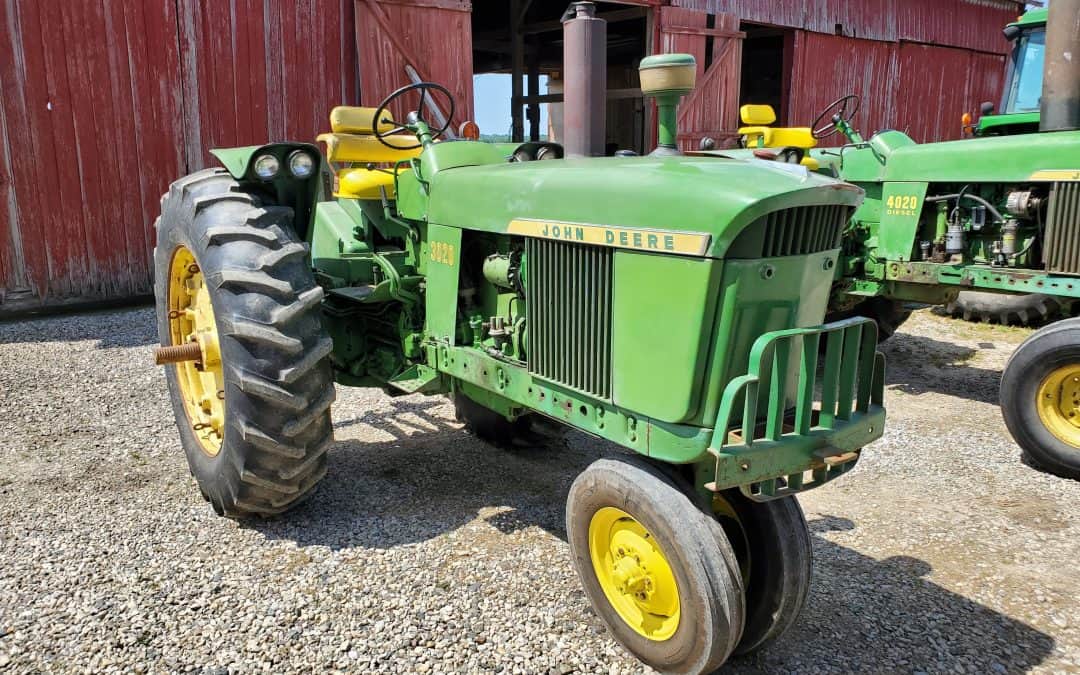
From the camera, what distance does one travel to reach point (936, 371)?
6145 mm

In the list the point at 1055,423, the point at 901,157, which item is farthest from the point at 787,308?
the point at 901,157

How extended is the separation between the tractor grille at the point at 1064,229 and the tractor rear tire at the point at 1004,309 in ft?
6.38

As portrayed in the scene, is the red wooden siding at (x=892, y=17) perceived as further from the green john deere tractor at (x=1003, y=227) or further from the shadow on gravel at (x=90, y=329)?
the shadow on gravel at (x=90, y=329)

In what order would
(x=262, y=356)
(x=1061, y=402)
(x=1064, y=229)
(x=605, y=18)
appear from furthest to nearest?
(x=605, y=18), (x=1064, y=229), (x=1061, y=402), (x=262, y=356)

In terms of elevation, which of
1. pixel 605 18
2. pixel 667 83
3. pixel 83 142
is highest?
pixel 605 18

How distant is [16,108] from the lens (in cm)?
682

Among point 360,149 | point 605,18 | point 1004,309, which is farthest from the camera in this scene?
point 605,18

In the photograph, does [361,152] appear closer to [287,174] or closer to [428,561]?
[287,174]

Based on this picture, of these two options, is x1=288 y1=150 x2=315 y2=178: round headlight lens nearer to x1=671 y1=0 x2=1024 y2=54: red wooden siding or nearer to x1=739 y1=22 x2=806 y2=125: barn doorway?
x1=671 y1=0 x2=1024 y2=54: red wooden siding

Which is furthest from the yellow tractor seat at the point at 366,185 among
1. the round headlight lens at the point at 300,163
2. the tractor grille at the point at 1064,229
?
the tractor grille at the point at 1064,229

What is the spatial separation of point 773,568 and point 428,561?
126 cm

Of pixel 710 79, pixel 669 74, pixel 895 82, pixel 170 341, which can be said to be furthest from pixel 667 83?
pixel 895 82

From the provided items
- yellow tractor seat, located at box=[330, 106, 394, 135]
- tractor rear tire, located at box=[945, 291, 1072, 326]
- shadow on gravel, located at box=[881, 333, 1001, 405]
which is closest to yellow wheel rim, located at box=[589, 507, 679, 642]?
yellow tractor seat, located at box=[330, 106, 394, 135]

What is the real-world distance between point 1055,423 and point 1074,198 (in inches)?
54.5
